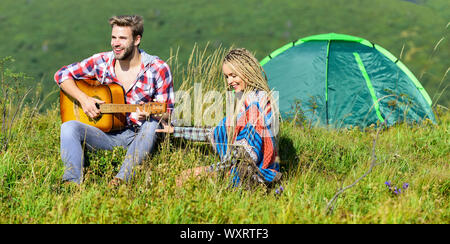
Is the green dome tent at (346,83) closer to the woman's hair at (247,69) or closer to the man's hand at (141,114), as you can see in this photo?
the woman's hair at (247,69)

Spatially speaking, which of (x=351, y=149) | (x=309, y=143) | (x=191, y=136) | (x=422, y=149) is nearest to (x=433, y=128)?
(x=422, y=149)

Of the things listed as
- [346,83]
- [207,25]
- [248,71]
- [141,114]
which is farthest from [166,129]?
[207,25]

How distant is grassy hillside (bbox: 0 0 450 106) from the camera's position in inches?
864

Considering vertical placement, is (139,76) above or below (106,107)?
above

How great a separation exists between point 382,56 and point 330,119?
48.4 inches

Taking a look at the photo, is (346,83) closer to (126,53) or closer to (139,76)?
(139,76)

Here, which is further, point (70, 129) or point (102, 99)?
point (102, 99)

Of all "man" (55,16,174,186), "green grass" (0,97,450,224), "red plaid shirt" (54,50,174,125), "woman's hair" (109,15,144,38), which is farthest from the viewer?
"red plaid shirt" (54,50,174,125)

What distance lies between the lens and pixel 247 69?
10.5ft

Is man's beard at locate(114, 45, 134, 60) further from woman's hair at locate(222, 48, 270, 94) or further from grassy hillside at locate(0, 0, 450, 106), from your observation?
grassy hillside at locate(0, 0, 450, 106)

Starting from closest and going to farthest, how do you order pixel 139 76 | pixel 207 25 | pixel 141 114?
pixel 141 114 → pixel 139 76 → pixel 207 25

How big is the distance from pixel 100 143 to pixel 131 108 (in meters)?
0.37

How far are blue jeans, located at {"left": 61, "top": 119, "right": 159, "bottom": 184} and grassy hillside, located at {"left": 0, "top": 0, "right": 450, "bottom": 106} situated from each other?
17.4 meters

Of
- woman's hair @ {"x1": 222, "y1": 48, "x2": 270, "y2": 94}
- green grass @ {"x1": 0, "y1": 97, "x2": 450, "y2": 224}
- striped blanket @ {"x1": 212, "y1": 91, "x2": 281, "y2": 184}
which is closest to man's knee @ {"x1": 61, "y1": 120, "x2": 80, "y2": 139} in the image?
green grass @ {"x1": 0, "y1": 97, "x2": 450, "y2": 224}
